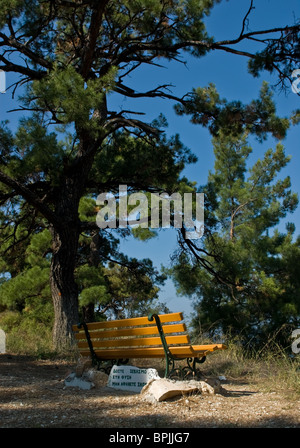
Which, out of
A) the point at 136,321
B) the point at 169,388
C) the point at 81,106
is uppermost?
the point at 81,106

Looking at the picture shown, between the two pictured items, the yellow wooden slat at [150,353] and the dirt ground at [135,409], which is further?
the yellow wooden slat at [150,353]

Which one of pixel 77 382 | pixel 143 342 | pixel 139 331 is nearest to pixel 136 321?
pixel 139 331

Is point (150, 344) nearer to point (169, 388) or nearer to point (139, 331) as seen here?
point (139, 331)

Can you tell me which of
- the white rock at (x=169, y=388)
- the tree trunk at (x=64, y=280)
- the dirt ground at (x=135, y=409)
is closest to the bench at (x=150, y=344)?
the white rock at (x=169, y=388)

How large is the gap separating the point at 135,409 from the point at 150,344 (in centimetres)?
89

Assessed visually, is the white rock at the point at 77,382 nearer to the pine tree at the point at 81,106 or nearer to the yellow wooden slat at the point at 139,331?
the yellow wooden slat at the point at 139,331

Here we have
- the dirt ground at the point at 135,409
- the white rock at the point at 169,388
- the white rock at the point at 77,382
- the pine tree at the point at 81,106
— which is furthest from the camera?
the pine tree at the point at 81,106

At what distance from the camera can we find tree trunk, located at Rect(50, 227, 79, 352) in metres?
8.46

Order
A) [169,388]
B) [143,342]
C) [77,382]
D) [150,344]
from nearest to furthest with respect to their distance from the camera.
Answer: [169,388]
[150,344]
[143,342]
[77,382]

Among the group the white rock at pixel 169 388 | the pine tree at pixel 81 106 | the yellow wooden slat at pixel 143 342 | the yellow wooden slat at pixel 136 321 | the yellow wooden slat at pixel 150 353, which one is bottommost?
the white rock at pixel 169 388

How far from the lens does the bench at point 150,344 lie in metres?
4.07

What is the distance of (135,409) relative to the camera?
11.7 ft

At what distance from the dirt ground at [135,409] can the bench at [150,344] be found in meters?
0.39
